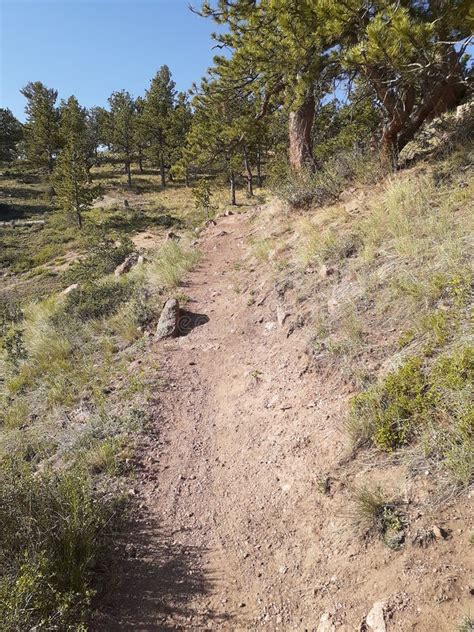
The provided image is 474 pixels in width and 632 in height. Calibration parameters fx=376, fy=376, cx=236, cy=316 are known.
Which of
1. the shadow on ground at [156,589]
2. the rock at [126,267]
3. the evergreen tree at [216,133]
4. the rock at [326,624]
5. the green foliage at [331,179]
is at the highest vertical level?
the evergreen tree at [216,133]

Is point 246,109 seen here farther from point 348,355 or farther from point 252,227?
point 348,355

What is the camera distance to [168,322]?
24.0 ft

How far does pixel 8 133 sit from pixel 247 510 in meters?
57.3

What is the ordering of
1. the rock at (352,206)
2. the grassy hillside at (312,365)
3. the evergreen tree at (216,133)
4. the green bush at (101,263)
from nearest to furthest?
the grassy hillside at (312,365), the rock at (352,206), the evergreen tree at (216,133), the green bush at (101,263)

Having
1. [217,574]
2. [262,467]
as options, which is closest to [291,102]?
[262,467]

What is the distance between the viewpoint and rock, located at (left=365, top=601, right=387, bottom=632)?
2.31 metres

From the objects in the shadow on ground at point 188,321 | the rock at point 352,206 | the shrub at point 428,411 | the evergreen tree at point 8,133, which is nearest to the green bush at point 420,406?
the shrub at point 428,411

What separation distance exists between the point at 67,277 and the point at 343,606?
56.1ft

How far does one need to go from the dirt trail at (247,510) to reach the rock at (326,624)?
0.05 meters

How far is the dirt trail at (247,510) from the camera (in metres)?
2.76

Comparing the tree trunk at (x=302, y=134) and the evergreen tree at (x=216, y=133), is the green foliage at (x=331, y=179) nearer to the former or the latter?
the tree trunk at (x=302, y=134)

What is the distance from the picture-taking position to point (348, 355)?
4402 mm

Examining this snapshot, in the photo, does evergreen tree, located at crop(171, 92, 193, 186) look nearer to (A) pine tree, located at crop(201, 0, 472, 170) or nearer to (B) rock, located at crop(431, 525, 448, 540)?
(A) pine tree, located at crop(201, 0, 472, 170)

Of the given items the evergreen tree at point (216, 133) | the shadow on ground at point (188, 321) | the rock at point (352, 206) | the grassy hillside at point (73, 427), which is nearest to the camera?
the grassy hillside at point (73, 427)
